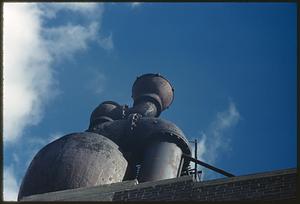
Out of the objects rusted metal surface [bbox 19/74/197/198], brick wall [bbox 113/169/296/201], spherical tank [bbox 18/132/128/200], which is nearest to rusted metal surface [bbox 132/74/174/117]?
rusted metal surface [bbox 19/74/197/198]

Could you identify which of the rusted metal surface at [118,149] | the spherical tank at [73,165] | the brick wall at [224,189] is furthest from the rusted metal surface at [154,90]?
the brick wall at [224,189]

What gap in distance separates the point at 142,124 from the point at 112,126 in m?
0.87

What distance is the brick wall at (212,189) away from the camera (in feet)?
22.3

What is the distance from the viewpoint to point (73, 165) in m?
10.5

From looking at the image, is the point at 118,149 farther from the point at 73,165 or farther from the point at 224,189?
the point at 224,189

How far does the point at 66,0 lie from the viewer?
401 cm

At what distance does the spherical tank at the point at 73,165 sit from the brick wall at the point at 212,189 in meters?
2.43

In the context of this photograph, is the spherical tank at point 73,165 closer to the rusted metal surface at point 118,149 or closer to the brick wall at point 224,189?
the rusted metal surface at point 118,149

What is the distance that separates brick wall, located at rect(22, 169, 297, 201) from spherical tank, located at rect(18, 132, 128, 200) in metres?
2.43

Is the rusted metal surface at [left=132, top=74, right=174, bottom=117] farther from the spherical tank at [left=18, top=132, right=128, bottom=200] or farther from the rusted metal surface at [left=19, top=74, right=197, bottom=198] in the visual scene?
the spherical tank at [left=18, top=132, right=128, bottom=200]

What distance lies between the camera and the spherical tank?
405 inches

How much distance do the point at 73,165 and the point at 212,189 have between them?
13.9ft

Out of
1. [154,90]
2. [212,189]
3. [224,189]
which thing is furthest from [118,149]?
[224,189]

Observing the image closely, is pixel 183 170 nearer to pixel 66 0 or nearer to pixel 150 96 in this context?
pixel 150 96
